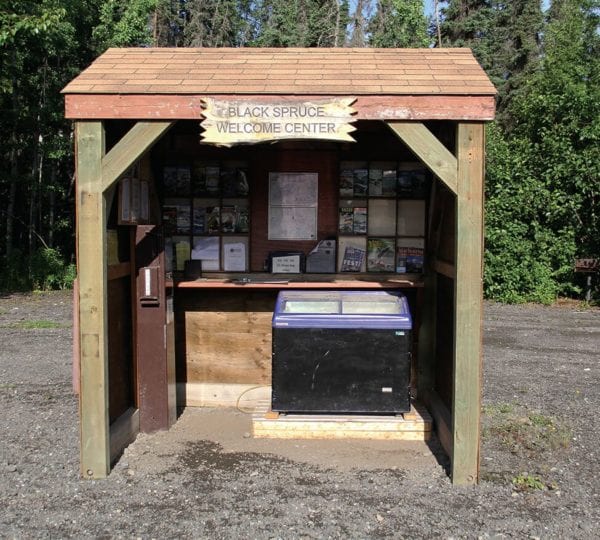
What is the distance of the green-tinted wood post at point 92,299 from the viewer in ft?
14.3

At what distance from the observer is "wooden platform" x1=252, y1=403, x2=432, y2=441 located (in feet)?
17.4

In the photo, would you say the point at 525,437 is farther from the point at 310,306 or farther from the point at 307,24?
the point at 307,24

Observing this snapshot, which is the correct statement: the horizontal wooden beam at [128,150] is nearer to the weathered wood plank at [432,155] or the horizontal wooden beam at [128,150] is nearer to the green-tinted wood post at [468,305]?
the weathered wood plank at [432,155]

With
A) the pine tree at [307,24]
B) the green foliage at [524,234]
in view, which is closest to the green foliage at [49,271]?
the green foliage at [524,234]

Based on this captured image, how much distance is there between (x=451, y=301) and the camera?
516 centimetres

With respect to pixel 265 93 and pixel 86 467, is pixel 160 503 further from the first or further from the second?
pixel 265 93

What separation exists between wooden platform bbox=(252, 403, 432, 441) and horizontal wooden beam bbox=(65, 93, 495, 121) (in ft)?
8.17

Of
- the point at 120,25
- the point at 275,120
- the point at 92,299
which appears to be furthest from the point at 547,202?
the point at 120,25

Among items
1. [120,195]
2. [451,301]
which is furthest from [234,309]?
[451,301]

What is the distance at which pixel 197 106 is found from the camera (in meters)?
4.35

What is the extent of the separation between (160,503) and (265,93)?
277cm

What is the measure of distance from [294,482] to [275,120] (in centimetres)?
248

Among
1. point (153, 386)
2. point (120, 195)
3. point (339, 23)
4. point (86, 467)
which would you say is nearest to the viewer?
point (86, 467)

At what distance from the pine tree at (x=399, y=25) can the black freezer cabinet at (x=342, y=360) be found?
84.5 feet
